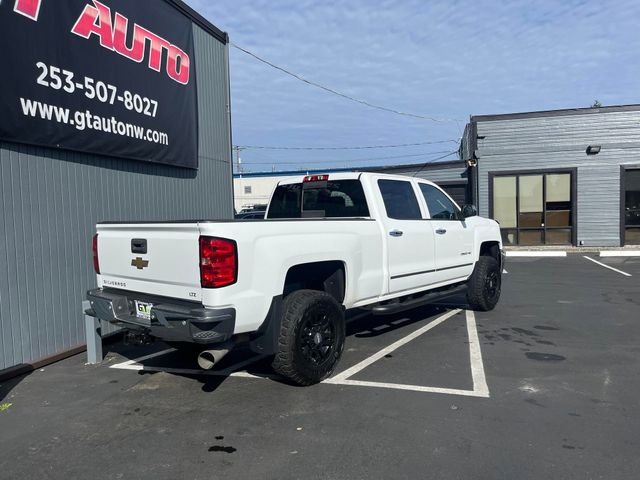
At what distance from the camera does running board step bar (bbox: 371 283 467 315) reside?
560cm

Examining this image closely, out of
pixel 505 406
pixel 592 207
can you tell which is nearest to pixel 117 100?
pixel 505 406

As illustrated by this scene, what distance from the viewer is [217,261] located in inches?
152

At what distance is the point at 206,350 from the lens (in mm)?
4180

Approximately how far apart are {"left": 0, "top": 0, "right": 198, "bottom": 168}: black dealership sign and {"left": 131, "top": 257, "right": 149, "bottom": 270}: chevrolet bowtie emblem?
214 cm

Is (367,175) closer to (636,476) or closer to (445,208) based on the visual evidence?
(445,208)

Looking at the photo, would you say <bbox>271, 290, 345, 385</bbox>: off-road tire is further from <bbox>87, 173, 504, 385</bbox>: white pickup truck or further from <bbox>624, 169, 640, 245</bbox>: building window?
<bbox>624, 169, 640, 245</bbox>: building window

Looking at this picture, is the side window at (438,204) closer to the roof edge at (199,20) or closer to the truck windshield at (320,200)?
the truck windshield at (320,200)

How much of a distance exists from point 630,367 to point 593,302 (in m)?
3.98

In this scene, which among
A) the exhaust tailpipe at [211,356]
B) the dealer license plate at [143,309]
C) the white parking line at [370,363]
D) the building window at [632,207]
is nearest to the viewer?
the exhaust tailpipe at [211,356]

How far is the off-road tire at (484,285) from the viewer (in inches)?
305

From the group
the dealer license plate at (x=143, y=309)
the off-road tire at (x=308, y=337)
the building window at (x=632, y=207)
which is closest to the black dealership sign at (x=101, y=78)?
the dealer license plate at (x=143, y=309)

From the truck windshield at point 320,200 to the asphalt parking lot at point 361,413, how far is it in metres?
1.67

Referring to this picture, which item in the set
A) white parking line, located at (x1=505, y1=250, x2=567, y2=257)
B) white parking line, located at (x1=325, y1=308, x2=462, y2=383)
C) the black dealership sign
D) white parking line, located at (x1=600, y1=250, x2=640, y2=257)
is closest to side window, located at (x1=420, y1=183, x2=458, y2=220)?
white parking line, located at (x1=325, y1=308, x2=462, y2=383)

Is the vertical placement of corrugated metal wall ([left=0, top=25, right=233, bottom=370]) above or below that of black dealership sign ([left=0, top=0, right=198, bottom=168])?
below
